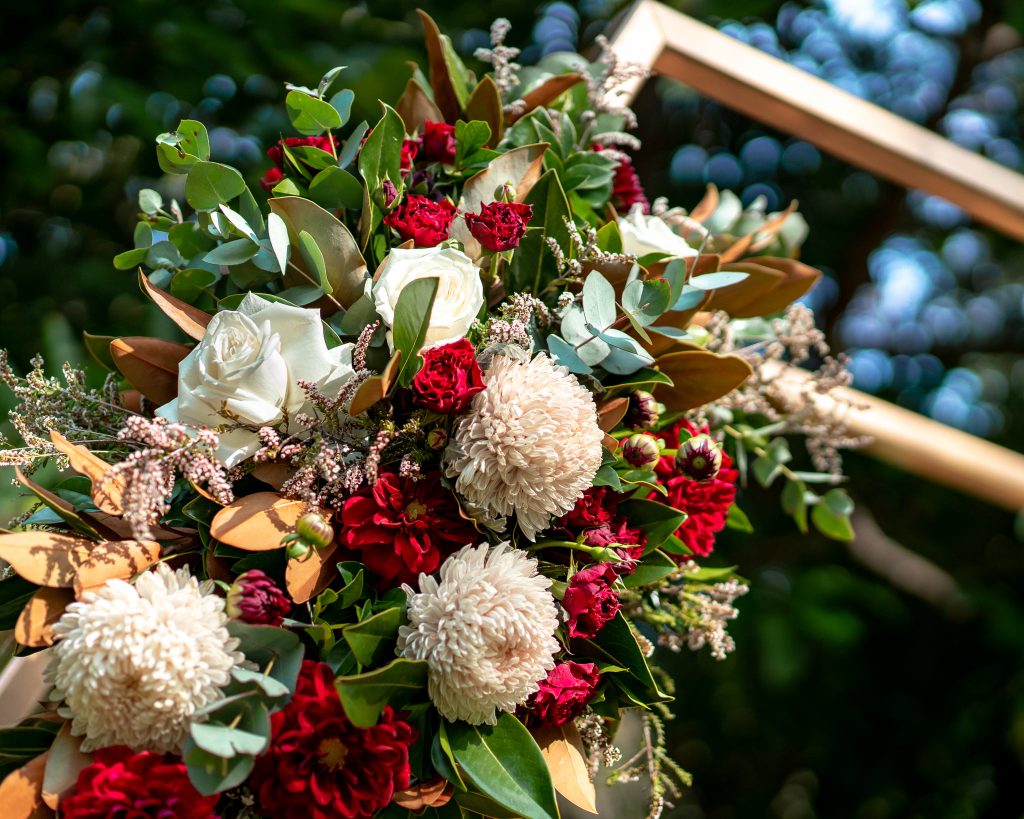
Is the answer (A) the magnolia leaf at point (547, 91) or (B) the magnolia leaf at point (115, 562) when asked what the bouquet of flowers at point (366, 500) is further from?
(A) the magnolia leaf at point (547, 91)

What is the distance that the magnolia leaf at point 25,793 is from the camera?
0.42 meters

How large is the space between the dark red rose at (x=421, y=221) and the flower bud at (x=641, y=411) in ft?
0.59

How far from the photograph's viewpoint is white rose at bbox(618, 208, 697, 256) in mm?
635

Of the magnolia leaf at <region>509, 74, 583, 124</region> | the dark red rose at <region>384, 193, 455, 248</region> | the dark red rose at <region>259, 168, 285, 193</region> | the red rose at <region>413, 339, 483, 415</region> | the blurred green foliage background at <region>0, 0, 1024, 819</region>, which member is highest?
the magnolia leaf at <region>509, 74, 583, 124</region>

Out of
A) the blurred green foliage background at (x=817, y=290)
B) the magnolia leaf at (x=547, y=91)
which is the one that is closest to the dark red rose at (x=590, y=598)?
the magnolia leaf at (x=547, y=91)

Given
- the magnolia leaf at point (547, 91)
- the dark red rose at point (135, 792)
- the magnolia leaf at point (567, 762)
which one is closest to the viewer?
the dark red rose at point (135, 792)

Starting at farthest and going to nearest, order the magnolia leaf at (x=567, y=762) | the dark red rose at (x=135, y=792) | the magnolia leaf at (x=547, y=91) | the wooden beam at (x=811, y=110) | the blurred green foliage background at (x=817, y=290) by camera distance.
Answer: the blurred green foliage background at (x=817, y=290)
the wooden beam at (x=811, y=110)
the magnolia leaf at (x=547, y=91)
the magnolia leaf at (x=567, y=762)
the dark red rose at (x=135, y=792)

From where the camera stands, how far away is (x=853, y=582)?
1814 mm

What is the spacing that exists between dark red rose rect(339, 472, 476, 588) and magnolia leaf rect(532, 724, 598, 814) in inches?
5.5

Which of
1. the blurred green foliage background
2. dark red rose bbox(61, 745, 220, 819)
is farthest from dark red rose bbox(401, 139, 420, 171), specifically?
the blurred green foliage background

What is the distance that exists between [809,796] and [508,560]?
6.83ft

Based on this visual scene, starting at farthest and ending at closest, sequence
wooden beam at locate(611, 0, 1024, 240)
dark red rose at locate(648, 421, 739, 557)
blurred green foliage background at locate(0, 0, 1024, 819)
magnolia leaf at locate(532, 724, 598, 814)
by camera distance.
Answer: blurred green foliage background at locate(0, 0, 1024, 819) < wooden beam at locate(611, 0, 1024, 240) < dark red rose at locate(648, 421, 739, 557) < magnolia leaf at locate(532, 724, 598, 814)

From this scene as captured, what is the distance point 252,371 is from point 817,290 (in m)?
1.88

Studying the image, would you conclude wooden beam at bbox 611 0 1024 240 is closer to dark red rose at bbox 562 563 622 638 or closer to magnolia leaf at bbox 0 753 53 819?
dark red rose at bbox 562 563 622 638
